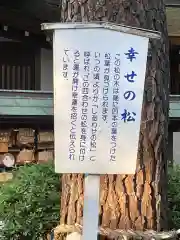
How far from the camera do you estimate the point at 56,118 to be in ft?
10.0

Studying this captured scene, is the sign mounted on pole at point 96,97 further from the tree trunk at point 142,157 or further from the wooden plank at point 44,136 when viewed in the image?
the wooden plank at point 44,136

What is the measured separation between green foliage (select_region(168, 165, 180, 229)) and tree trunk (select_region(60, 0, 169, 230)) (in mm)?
609

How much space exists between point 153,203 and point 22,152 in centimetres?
811

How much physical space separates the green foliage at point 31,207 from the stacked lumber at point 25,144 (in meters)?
6.63

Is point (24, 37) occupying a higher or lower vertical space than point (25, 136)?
higher

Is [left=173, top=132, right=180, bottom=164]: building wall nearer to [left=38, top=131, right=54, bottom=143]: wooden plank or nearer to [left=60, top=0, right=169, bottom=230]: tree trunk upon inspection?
[left=38, top=131, right=54, bottom=143]: wooden plank

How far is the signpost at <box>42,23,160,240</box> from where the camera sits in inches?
119

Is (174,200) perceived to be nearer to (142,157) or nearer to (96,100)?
(142,157)

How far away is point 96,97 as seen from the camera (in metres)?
3.02

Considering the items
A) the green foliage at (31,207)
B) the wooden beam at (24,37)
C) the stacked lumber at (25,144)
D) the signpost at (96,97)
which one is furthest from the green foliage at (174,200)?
the wooden beam at (24,37)

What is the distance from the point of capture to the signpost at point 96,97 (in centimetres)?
303

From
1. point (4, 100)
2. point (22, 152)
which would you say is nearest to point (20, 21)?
point (4, 100)

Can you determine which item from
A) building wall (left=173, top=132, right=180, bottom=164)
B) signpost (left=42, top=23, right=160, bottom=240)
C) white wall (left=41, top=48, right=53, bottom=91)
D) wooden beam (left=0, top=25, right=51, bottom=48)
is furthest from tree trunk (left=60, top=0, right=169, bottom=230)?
white wall (left=41, top=48, right=53, bottom=91)

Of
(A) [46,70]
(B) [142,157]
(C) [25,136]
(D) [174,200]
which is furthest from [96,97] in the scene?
(A) [46,70]
